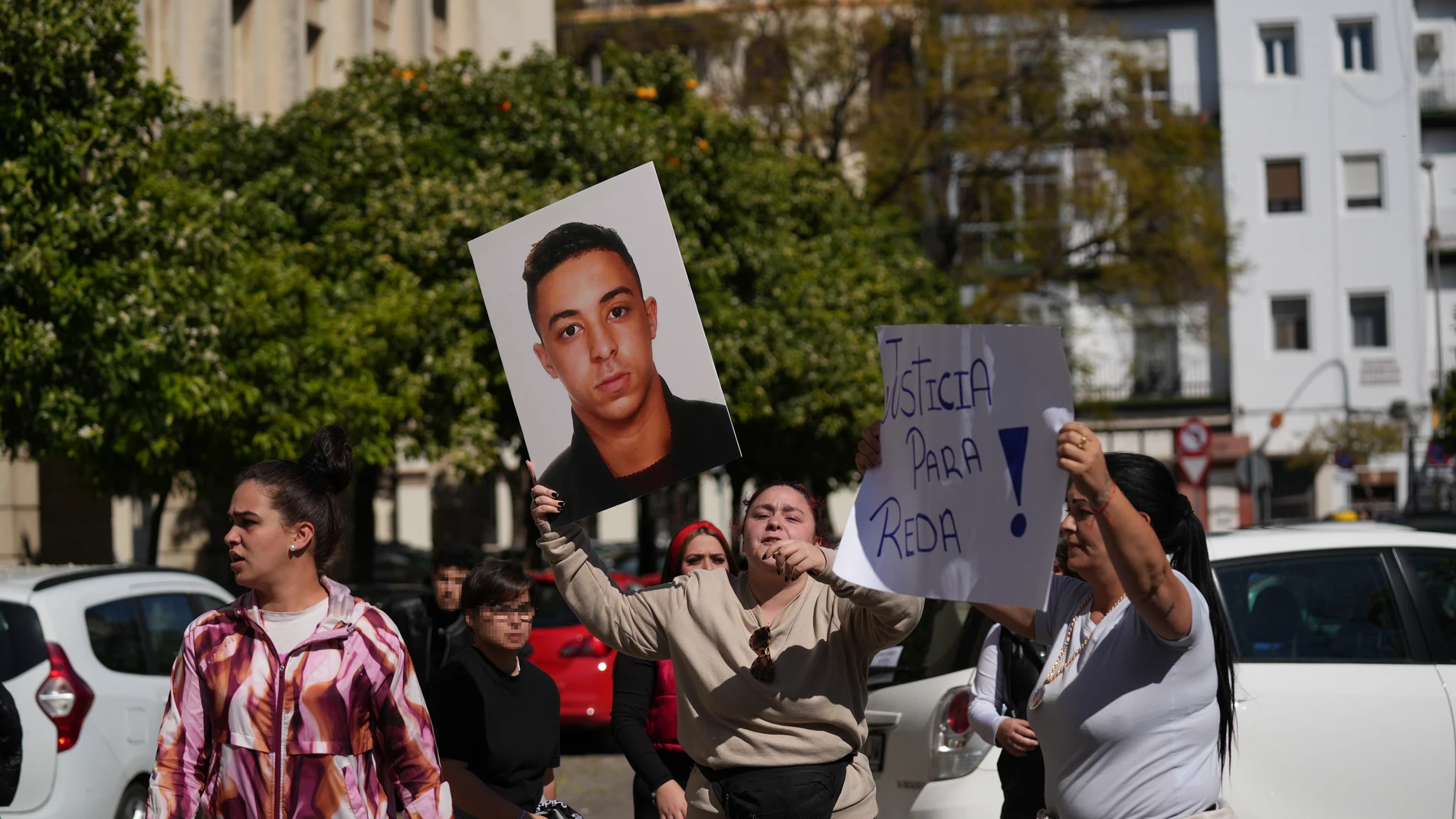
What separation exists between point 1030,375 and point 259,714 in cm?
182

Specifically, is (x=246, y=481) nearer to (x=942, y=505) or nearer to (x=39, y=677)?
(x=942, y=505)

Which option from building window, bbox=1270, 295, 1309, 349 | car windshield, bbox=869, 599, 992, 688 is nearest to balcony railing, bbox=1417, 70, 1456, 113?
building window, bbox=1270, 295, 1309, 349

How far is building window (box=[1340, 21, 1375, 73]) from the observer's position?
45906mm

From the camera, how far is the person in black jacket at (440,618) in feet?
23.2

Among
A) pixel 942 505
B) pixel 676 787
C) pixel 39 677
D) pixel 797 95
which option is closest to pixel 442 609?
pixel 39 677

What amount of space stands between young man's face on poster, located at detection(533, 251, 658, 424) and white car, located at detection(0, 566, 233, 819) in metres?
4.01

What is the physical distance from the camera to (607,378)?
14.8 ft

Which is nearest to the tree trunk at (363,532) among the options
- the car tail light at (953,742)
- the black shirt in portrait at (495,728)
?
the car tail light at (953,742)

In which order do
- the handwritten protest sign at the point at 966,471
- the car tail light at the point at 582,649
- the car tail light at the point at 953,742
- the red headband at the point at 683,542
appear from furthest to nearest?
the car tail light at the point at 582,649, the car tail light at the point at 953,742, the red headband at the point at 683,542, the handwritten protest sign at the point at 966,471

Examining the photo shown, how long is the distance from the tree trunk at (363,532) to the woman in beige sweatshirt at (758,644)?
59.5 feet

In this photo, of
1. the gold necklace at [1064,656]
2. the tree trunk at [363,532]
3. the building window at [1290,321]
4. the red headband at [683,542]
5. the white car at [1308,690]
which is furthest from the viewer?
the building window at [1290,321]

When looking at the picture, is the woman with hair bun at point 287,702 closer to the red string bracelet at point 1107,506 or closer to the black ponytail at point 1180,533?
the red string bracelet at point 1107,506

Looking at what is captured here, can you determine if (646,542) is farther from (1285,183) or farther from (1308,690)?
(1285,183)

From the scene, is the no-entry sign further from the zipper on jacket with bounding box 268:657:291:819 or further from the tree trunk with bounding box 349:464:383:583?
the zipper on jacket with bounding box 268:657:291:819
